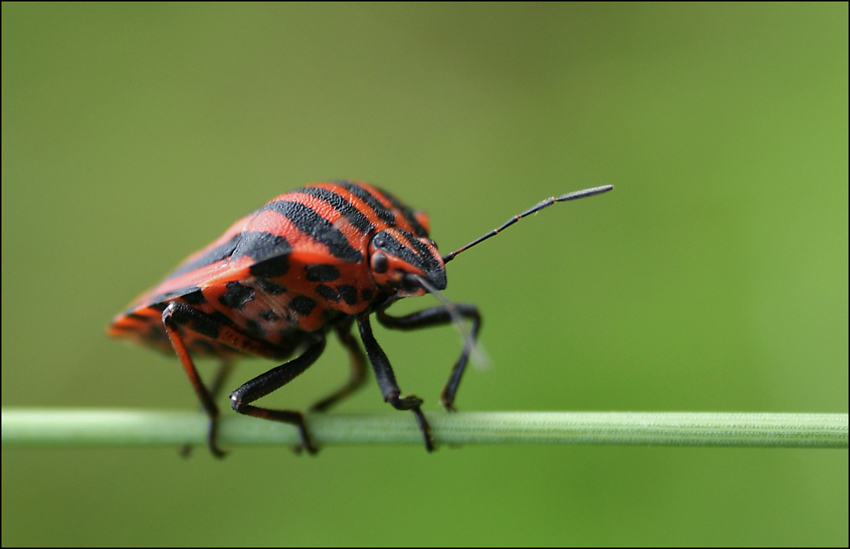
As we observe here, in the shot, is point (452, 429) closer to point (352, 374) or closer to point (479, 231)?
point (352, 374)

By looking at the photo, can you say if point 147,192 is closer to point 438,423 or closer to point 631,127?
point 631,127

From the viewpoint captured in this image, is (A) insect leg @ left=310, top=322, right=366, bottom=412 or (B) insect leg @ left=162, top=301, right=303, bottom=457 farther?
(A) insect leg @ left=310, top=322, right=366, bottom=412

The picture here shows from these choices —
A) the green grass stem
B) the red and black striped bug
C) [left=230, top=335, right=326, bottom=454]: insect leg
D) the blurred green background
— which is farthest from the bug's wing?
the blurred green background

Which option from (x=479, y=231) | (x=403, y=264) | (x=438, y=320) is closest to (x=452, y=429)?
(x=403, y=264)

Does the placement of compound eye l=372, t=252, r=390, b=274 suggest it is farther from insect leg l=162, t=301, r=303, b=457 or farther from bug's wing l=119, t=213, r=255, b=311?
insect leg l=162, t=301, r=303, b=457

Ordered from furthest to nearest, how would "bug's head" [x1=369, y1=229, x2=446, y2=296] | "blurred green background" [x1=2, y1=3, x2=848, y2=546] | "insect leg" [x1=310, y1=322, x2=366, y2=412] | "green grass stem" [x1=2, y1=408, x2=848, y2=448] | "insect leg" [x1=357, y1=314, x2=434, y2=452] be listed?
"blurred green background" [x1=2, y1=3, x2=848, y2=546]
"insect leg" [x1=310, y1=322, x2=366, y2=412]
"bug's head" [x1=369, y1=229, x2=446, y2=296]
"insect leg" [x1=357, y1=314, x2=434, y2=452]
"green grass stem" [x1=2, y1=408, x2=848, y2=448]

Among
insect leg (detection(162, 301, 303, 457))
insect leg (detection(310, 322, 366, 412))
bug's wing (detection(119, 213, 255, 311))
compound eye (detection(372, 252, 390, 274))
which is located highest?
bug's wing (detection(119, 213, 255, 311))
